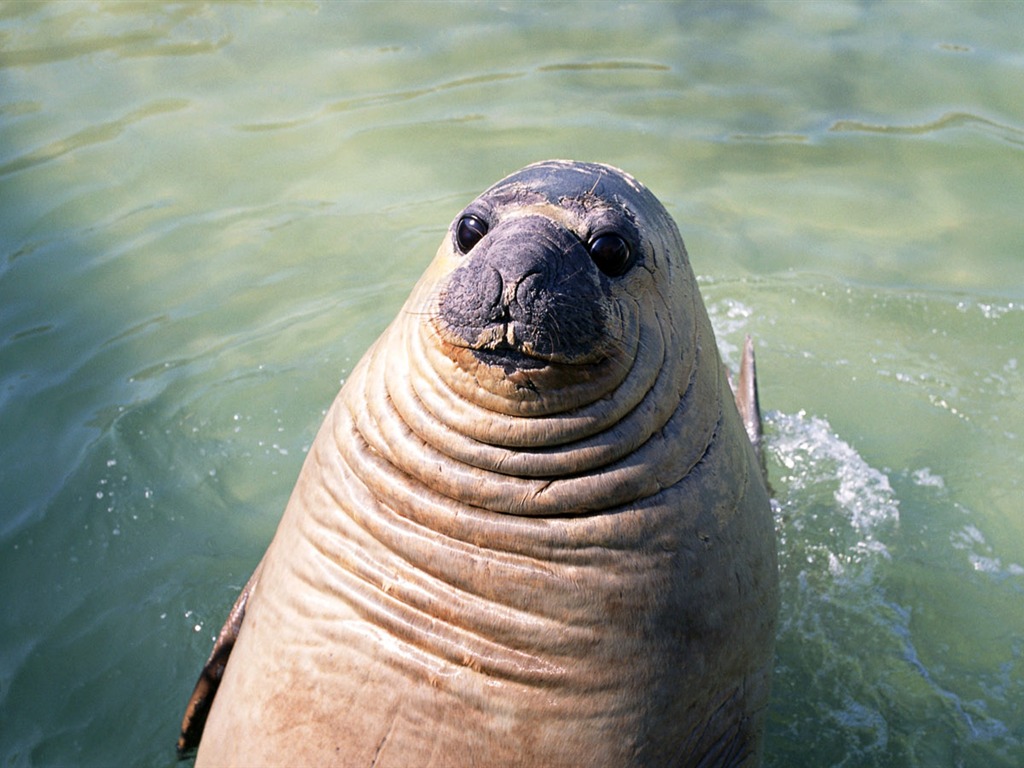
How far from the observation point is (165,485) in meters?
5.00

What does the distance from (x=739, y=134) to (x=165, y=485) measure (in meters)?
4.20

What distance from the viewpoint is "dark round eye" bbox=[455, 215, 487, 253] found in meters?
3.14

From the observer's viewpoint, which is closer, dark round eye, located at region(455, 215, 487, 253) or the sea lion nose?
the sea lion nose

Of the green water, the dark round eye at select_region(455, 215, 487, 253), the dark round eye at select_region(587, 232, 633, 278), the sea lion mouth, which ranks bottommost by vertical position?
the green water

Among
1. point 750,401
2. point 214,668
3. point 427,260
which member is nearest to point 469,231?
point 214,668

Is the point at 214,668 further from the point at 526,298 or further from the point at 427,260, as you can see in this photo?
the point at 427,260

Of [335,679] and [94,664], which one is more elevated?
[335,679]

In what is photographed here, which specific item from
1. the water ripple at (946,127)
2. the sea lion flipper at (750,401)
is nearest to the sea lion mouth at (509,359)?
the sea lion flipper at (750,401)

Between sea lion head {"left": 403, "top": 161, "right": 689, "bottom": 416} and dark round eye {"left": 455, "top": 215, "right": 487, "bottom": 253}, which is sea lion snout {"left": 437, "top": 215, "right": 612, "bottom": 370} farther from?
dark round eye {"left": 455, "top": 215, "right": 487, "bottom": 253}

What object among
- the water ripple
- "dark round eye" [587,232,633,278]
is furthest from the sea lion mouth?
the water ripple

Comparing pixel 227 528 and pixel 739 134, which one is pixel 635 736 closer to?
pixel 227 528

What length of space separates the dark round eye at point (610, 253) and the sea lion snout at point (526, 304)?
0.34 feet

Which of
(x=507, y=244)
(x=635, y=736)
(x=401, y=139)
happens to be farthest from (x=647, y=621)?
(x=401, y=139)

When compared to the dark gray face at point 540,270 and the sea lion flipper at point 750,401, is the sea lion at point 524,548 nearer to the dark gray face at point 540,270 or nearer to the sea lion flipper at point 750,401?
the dark gray face at point 540,270
